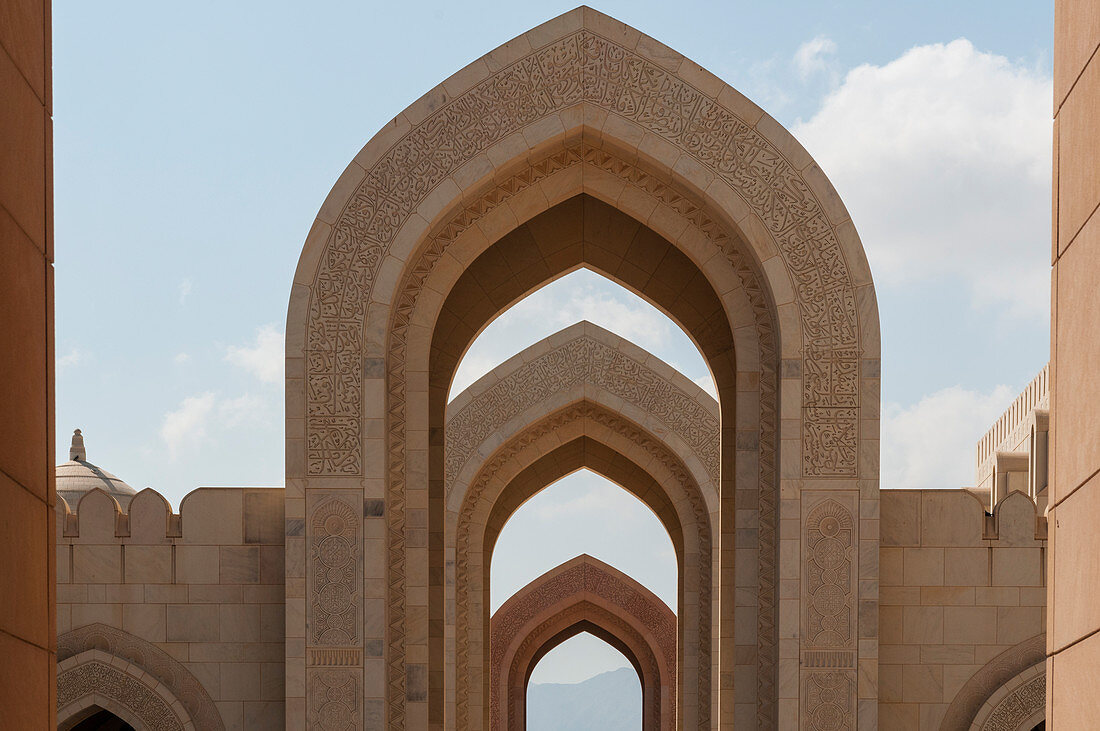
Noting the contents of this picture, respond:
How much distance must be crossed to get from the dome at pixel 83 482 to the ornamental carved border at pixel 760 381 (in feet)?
16.4

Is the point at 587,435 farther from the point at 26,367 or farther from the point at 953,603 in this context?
the point at 26,367

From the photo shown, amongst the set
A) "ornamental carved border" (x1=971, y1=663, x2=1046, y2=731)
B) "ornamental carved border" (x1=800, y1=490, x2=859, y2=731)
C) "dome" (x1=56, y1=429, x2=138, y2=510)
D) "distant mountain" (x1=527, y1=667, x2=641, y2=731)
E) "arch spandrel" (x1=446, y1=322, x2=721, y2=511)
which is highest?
"arch spandrel" (x1=446, y1=322, x2=721, y2=511)

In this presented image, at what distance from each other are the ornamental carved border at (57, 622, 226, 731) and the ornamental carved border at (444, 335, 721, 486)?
484 centimetres

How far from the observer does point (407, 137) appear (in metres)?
6.98

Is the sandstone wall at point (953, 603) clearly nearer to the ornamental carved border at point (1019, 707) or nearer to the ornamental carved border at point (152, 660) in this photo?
the ornamental carved border at point (1019, 707)

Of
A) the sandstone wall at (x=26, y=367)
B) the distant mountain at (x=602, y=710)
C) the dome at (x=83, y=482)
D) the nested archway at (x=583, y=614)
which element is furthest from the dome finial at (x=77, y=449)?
the distant mountain at (x=602, y=710)

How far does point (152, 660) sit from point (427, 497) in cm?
186

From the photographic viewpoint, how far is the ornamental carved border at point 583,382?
11688mm

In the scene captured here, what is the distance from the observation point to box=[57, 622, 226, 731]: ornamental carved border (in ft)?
22.9

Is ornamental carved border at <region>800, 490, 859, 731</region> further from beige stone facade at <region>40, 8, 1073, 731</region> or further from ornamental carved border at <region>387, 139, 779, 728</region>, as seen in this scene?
ornamental carved border at <region>387, 139, 779, 728</region>

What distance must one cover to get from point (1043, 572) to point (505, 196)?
389 cm

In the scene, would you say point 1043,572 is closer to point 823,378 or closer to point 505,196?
point 823,378

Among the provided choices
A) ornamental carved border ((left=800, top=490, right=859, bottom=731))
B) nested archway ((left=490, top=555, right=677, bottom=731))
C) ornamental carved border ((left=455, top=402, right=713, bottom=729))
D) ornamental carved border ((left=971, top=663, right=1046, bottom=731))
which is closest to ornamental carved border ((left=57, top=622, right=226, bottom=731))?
ornamental carved border ((left=800, top=490, right=859, bottom=731))

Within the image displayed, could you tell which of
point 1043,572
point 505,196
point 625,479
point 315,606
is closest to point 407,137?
point 505,196
